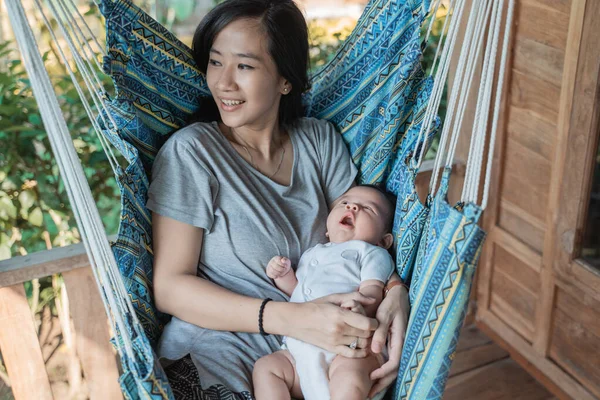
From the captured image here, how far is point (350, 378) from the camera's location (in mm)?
1380

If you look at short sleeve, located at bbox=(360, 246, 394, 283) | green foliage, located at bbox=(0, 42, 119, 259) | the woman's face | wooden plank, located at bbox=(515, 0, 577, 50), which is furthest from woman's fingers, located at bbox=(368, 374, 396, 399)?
green foliage, located at bbox=(0, 42, 119, 259)

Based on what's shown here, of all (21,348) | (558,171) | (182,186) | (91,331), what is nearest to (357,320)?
(182,186)

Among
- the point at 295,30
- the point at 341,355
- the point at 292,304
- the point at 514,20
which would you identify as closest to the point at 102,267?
the point at 292,304

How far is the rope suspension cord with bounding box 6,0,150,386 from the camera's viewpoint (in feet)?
3.87

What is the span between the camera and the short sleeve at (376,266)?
5.16 feet

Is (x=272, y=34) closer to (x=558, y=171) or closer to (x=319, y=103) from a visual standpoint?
(x=319, y=103)

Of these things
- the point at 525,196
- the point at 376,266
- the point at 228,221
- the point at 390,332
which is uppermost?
the point at 228,221

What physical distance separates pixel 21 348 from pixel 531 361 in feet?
5.97

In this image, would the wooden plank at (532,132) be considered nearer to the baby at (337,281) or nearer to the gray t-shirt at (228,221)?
the baby at (337,281)

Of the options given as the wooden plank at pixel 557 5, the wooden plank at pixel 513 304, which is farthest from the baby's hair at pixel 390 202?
the wooden plank at pixel 513 304

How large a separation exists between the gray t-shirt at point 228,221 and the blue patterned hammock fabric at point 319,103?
65 millimetres

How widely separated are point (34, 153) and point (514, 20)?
183 centimetres

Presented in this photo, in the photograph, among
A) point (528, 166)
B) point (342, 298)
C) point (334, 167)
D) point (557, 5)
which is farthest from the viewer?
point (528, 166)

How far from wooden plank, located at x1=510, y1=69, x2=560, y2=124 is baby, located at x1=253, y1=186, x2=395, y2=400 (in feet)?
2.78
